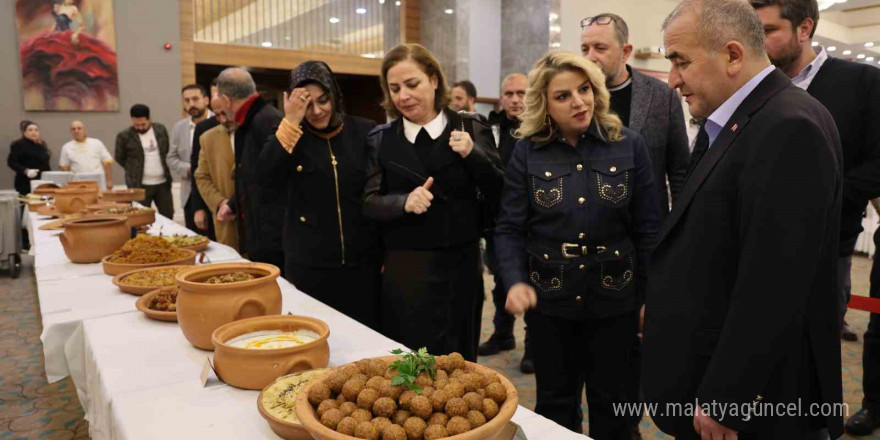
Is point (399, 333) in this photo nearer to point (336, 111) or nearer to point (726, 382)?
point (336, 111)

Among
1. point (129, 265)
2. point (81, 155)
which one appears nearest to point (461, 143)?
point (129, 265)

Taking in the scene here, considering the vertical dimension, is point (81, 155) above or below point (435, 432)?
above

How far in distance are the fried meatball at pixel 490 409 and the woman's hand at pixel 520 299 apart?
0.82 m

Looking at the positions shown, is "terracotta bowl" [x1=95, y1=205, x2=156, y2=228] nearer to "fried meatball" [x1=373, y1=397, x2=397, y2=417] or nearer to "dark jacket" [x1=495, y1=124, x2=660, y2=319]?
"dark jacket" [x1=495, y1=124, x2=660, y2=319]

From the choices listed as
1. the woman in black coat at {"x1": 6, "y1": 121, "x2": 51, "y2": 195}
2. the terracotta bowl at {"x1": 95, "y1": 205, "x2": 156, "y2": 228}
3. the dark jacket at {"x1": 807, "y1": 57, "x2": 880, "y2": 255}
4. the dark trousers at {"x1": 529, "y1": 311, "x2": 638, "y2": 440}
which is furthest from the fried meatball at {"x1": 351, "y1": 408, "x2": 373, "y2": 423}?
the woman in black coat at {"x1": 6, "y1": 121, "x2": 51, "y2": 195}

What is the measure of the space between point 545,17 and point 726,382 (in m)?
8.18

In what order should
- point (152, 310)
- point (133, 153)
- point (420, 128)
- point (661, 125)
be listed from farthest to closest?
point (133, 153)
point (661, 125)
point (420, 128)
point (152, 310)

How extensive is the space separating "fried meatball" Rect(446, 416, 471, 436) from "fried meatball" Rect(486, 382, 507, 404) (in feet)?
0.25

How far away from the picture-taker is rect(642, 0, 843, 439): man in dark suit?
40.6 inches

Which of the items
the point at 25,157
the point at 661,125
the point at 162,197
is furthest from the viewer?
the point at 25,157

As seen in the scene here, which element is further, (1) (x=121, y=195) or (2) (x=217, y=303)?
(1) (x=121, y=195)

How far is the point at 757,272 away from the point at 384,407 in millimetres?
658

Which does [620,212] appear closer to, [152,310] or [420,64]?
[420,64]

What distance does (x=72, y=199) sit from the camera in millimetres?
3383
